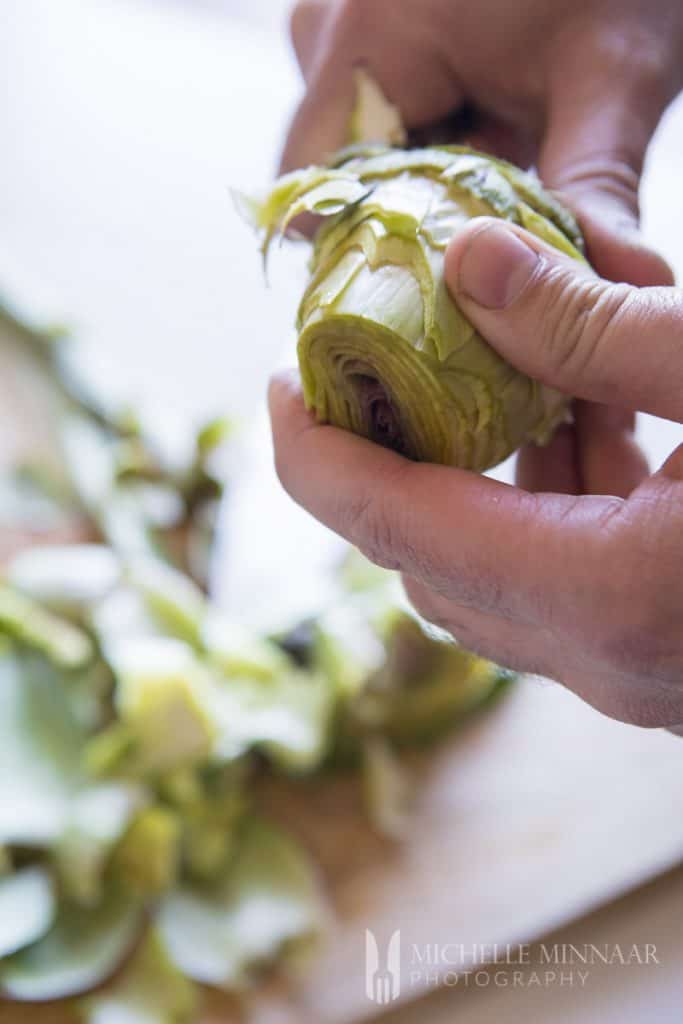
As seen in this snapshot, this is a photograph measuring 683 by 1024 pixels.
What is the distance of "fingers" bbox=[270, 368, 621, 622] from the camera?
0.46 meters

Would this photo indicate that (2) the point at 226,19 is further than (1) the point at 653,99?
Yes

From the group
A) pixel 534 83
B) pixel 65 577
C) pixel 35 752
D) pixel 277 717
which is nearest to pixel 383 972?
pixel 277 717

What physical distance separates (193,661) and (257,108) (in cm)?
98

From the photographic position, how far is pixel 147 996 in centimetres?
77

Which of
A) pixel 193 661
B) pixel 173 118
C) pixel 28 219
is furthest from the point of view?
pixel 173 118

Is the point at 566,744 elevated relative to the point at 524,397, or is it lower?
lower

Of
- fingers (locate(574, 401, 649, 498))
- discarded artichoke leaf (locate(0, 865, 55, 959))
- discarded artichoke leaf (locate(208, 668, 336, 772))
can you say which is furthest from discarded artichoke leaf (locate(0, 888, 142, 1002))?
fingers (locate(574, 401, 649, 498))

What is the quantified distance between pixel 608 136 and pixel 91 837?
0.61m

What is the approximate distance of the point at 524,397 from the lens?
554 mm

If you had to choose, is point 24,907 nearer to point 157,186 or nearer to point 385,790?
point 385,790

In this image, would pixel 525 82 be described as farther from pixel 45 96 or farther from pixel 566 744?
pixel 45 96

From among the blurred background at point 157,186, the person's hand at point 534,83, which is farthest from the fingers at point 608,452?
the blurred background at point 157,186

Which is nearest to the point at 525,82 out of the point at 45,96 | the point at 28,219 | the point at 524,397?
the point at 524,397

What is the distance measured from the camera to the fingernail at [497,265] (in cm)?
49
